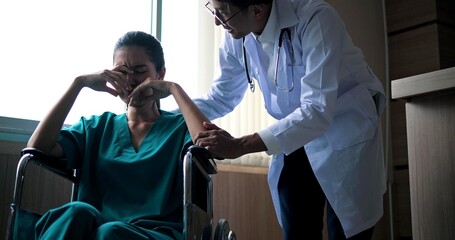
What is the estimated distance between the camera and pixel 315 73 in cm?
147

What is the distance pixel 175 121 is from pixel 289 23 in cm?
44

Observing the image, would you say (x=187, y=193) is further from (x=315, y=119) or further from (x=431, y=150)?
(x=431, y=150)

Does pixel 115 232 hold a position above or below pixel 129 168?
below

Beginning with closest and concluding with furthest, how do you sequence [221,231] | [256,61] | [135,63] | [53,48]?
[221,231]
[135,63]
[256,61]
[53,48]

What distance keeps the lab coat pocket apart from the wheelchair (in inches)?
15.1

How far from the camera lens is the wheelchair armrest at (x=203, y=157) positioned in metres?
1.28

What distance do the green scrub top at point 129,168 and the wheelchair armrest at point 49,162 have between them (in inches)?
1.1

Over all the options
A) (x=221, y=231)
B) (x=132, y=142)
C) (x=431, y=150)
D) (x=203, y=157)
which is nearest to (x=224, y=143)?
(x=203, y=157)

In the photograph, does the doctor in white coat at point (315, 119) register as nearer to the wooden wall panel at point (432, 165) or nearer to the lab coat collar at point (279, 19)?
Answer: the lab coat collar at point (279, 19)

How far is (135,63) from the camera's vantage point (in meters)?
1.62

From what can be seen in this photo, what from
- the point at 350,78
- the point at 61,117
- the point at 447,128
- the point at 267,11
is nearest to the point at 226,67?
the point at 267,11

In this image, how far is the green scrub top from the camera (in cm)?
147

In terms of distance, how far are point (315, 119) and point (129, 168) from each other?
52 cm

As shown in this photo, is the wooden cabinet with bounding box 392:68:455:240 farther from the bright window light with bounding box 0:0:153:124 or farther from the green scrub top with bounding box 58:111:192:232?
the bright window light with bounding box 0:0:153:124
